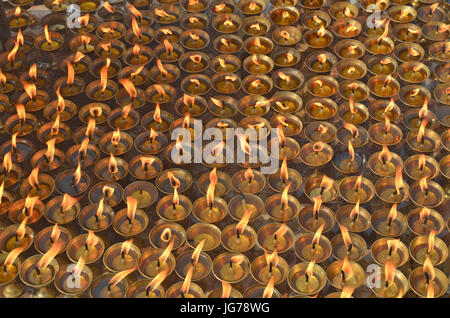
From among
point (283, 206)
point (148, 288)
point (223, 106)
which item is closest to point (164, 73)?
point (223, 106)

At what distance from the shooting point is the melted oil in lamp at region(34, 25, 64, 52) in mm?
5199

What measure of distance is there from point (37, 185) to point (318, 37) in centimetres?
251

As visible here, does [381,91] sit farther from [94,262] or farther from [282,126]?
[94,262]

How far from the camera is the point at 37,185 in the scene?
167 inches

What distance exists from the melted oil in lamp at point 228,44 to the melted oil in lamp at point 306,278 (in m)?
1.99

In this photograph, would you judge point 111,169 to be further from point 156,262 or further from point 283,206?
point 283,206

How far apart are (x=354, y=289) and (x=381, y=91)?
170 centimetres

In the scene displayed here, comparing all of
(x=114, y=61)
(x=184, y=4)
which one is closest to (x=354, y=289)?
(x=114, y=61)

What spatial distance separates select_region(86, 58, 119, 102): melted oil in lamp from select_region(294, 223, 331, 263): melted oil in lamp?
1.85 meters

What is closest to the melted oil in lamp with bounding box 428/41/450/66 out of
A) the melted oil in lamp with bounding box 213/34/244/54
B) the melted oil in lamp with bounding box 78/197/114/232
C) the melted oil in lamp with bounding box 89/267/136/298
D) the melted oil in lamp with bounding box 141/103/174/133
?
the melted oil in lamp with bounding box 213/34/244/54

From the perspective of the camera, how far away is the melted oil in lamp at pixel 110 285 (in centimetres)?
377

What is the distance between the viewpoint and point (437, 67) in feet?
16.3

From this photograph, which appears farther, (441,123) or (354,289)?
(441,123)

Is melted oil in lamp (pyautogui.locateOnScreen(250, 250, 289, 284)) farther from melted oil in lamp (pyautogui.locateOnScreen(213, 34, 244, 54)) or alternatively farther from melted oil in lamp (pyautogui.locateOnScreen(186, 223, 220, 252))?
melted oil in lamp (pyautogui.locateOnScreen(213, 34, 244, 54))
